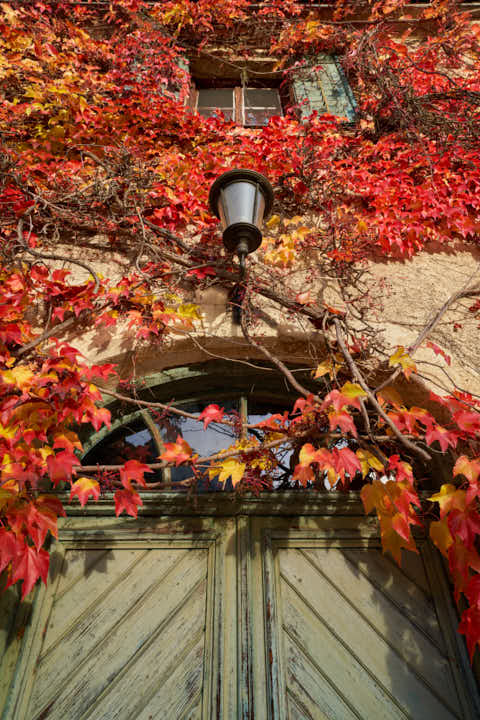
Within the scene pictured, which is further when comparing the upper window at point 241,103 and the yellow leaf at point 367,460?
the upper window at point 241,103

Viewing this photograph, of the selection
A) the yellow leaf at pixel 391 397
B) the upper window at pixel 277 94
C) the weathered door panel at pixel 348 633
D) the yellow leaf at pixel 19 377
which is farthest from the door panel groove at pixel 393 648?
the upper window at pixel 277 94

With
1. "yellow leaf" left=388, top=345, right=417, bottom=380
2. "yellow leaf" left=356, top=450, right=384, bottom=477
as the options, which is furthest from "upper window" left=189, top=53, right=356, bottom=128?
"yellow leaf" left=356, top=450, right=384, bottom=477

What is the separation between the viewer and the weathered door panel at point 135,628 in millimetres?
1679

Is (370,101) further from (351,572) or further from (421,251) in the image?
(351,572)

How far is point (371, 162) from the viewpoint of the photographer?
3.14m

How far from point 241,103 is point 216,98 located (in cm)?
30

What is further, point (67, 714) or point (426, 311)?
point (426, 311)

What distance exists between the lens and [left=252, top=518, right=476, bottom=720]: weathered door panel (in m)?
1.70

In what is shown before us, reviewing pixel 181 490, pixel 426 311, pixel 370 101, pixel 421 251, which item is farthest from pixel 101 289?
pixel 370 101

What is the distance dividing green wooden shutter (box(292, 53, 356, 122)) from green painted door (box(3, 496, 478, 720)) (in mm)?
3596

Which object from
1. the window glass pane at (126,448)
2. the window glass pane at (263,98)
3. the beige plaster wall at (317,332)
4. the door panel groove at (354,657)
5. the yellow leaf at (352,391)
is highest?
the window glass pane at (263,98)

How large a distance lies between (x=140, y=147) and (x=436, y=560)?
3.37 m

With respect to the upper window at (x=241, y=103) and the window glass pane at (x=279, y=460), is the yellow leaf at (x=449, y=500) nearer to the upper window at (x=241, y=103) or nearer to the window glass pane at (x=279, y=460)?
the window glass pane at (x=279, y=460)

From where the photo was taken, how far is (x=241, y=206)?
6.37 ft
